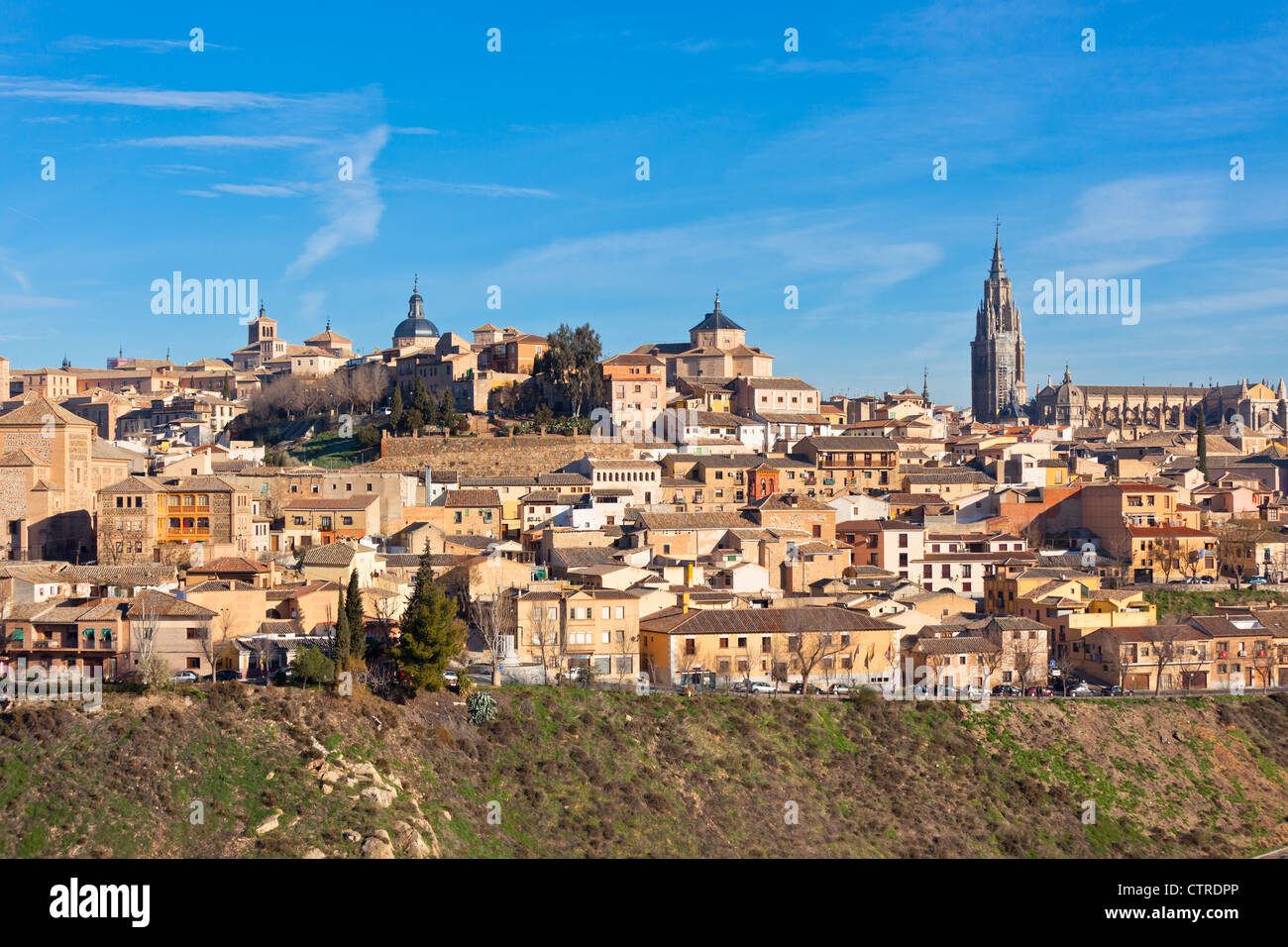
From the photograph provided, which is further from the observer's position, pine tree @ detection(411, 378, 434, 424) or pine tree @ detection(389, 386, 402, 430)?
pine tree @ detection(411, 378, 434, 424)

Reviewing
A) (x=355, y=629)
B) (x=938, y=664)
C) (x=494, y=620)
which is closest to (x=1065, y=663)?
(x=938, y=664)

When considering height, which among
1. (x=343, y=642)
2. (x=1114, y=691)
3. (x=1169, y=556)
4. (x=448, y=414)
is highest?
(x=448, y=414)

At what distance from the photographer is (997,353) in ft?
386

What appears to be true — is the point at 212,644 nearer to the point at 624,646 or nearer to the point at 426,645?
the point at 426,645

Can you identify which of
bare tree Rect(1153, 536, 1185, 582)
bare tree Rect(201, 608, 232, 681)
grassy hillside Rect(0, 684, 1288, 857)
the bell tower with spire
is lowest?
grassy hillside Rect(0, 684, 1288, 857)

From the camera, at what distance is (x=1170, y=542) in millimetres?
44406

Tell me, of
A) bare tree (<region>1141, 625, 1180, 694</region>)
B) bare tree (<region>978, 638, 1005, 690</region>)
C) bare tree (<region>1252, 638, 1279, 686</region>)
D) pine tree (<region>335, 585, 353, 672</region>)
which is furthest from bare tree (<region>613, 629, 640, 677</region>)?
bare tree (<region>1252, 638, 1279, 686</region>)

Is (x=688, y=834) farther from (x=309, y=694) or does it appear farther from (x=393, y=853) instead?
(x=309, y=694)

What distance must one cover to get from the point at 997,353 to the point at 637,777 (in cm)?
10032

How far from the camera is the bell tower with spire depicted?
4638 inches

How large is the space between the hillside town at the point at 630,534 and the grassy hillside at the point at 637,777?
201cm

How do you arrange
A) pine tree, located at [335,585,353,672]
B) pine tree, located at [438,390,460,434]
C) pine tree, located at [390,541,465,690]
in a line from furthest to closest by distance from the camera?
pine tree, located at [438,390,460,434]
pine tree, located at [390,541,465,690]
pine tree, located at [335,585,353,672]

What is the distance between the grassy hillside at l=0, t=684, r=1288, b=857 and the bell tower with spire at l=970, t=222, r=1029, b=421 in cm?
8760

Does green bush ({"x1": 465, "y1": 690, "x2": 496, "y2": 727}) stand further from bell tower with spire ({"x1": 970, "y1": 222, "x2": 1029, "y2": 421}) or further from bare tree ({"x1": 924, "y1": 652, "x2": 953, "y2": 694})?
bell tower with spire ({"x1": 970, "y1": 222, "x2": 1029, "y2": 421})
